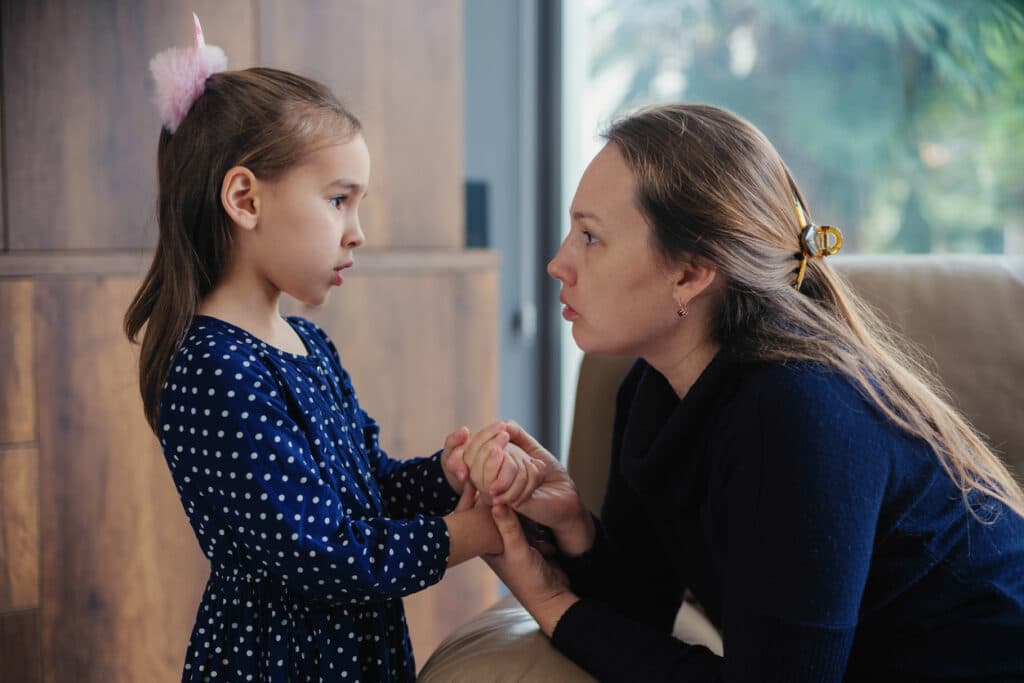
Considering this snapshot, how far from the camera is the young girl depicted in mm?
1140

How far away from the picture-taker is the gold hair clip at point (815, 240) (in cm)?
118

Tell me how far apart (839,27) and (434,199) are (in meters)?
1.16

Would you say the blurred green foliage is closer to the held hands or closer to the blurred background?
the blurred background

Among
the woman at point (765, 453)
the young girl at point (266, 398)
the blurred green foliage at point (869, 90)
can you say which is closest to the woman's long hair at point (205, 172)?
the young girl at point (266, 398)

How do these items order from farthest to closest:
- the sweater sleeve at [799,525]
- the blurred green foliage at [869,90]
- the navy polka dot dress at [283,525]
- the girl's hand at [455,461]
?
the blurred green foliage at [869,90]
the girl's hand at [455,461]
the navy polka dot dress at [283,525]
the sweater sleeve at [799,525]

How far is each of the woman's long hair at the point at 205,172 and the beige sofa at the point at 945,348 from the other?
0.53 metres

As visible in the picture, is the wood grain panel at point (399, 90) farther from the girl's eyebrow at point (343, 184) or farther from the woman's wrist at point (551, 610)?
the woman's wrist at point (551, 610)

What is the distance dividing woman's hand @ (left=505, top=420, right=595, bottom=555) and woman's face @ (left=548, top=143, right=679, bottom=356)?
0.20 meters

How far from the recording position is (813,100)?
8.64 feet

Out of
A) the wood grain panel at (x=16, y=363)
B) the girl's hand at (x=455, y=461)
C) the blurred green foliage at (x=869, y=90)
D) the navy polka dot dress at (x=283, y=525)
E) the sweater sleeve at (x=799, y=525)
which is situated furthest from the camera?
the blurred green foliage at (x=869, y=90)

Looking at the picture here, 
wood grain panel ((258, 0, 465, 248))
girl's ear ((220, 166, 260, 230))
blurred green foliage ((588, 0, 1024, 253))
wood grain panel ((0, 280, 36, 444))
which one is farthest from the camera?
blurred green foliage ((588, 0, 1024, 253))

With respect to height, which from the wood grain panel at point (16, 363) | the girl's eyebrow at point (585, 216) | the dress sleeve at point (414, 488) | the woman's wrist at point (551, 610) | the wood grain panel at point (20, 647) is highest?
the girl's eyebrow at point (585, 216)

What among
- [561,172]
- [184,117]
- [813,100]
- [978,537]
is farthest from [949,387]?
[561,172]

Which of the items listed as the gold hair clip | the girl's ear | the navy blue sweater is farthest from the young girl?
the gold hair clip
